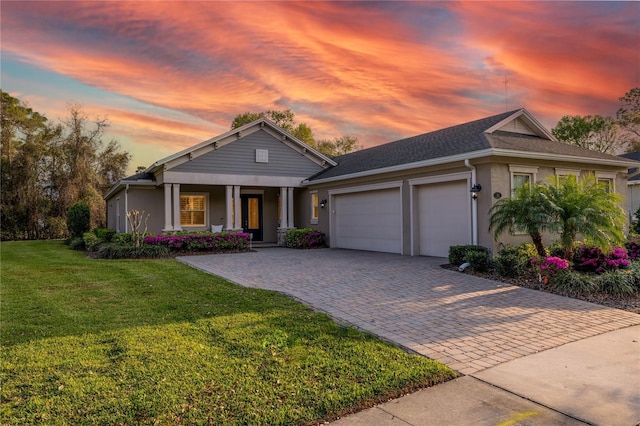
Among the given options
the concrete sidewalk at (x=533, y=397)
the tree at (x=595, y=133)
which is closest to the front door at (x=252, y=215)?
the concrete sidewalk at (x=533, y=397)

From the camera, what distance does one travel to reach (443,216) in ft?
39.7

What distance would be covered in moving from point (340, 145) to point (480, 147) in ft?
103

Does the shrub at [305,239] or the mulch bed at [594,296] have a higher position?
the shrub at [305,239]

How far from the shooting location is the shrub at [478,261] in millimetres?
9430

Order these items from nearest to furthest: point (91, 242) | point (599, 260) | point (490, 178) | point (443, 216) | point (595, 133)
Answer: point (599, 260)
point (490, 178)
point (443, 216)
point (91, 242)
point (595, 133)

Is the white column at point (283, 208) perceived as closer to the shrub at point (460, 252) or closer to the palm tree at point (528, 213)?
the shrub at point (460, 252)

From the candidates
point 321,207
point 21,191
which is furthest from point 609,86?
point 21,191

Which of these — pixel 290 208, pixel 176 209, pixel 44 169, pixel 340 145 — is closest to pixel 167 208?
pixel 176 209

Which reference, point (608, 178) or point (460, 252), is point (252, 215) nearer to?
point (460, 252)

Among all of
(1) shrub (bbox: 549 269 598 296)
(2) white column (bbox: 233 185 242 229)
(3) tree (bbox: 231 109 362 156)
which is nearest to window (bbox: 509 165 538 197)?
(1) shrub (bbox: 549 269 598 296)

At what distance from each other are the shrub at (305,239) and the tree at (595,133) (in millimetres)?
29479

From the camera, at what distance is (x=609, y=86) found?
12391 millimetres

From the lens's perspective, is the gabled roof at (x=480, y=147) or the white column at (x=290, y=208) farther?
the white column at (x=290, y=208)

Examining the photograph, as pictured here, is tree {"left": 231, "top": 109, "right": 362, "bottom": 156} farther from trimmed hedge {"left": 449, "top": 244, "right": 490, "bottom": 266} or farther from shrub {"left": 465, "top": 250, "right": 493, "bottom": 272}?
shrub {"left": 465, "top": 250, "right": 493, "bottom": 272}
